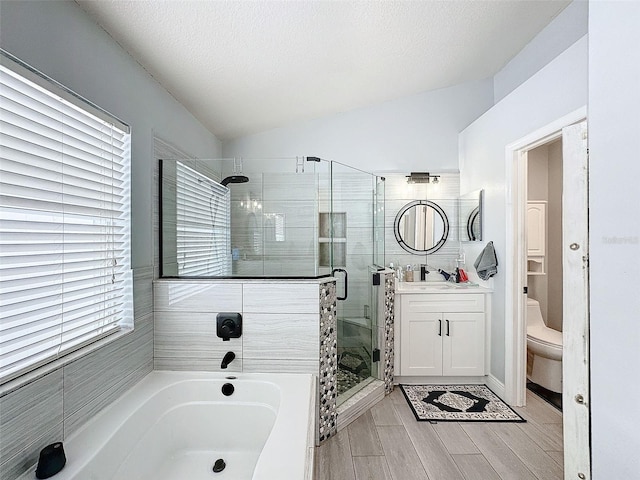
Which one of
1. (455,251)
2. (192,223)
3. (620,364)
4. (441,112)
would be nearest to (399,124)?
(441,112)

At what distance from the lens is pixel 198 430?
1.96 meters

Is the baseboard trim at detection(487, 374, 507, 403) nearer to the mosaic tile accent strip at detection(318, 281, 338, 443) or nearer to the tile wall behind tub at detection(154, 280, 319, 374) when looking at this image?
the mosaic tile accent strip at detection(318, 281, 338, 443)

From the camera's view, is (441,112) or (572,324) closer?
(572,324)

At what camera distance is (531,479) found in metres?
1.91

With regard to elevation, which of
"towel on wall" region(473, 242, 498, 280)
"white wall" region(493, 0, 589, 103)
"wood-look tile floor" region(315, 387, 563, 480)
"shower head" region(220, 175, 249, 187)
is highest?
"white wall" region(493, 0, 589, 103)

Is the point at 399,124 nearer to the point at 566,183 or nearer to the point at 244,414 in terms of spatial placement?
the point at 566,183

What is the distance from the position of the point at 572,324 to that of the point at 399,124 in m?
2.89

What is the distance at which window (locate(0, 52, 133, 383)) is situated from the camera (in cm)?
118

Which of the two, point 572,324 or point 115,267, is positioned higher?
point 115,267

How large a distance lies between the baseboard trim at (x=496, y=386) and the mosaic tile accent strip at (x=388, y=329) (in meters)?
0.85

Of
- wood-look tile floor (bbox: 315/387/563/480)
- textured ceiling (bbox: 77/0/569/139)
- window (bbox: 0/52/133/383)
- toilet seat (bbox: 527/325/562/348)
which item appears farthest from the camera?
toilet seat (bbox: 527/325/562/348)

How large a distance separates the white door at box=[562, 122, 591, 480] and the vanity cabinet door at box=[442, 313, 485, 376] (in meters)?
1.71

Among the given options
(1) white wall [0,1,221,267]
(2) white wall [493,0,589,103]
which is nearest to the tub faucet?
(1) white wall [0,1,221,267]

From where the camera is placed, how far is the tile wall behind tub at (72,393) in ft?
3.92
